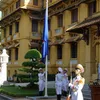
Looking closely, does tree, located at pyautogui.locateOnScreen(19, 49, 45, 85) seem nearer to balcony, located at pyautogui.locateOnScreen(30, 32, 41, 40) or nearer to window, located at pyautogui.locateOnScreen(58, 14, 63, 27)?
window, located at pyautogui.locateOnScreen(58, 14, 63, 27)

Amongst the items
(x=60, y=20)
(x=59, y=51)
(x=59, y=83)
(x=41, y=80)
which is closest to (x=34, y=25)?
(x=60, y=20)

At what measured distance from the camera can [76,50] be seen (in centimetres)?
2866

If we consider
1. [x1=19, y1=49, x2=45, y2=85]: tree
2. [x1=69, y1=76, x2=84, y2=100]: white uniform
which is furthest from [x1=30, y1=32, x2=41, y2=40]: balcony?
[x1=69, y1=76, x2=84, y2=100]: white uniform

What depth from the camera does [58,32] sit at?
3192cm

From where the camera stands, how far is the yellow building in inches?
849

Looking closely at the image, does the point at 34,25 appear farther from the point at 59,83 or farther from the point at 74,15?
the point at 59,83

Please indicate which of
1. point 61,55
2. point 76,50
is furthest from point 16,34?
point 76,50

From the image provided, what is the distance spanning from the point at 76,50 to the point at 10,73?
14.3 meters

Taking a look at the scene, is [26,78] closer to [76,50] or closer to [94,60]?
[94,60]

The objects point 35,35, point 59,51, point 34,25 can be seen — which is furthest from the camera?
point 34,25

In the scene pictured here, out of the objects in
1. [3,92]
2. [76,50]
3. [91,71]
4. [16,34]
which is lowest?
[3,92]

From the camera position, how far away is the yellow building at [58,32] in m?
21.6

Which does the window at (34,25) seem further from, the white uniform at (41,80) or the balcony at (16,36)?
the white uniform at (41,80)

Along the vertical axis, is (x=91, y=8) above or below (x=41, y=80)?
above
